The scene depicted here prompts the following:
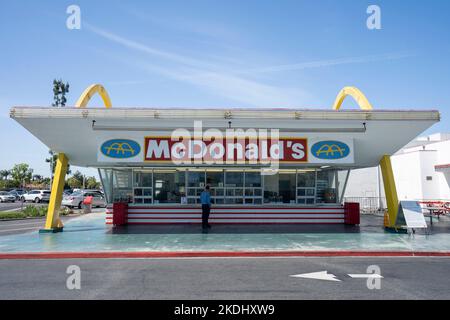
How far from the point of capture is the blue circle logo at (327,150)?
14.3m

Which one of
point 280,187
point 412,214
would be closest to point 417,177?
point 280,187

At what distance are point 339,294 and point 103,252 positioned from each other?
643 cm

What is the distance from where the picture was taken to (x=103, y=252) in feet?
31.8

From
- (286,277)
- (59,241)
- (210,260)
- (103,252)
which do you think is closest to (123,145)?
(59,241)

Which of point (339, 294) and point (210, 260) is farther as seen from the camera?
point (210, 260)

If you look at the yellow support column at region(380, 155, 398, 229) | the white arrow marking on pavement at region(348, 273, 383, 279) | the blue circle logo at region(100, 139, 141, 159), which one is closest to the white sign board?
the yellow support column at region(380, 155, 398, 229)

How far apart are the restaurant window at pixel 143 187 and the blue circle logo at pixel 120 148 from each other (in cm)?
301

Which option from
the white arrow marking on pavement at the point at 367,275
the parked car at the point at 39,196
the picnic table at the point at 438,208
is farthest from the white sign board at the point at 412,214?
the parked car at the point at 39,196

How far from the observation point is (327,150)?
14328mm

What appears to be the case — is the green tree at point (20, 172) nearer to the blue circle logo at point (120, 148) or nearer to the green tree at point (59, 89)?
the green tree at point (59, 89)

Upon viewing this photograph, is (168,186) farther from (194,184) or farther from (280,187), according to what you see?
(280,187)

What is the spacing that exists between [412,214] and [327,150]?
3888mm
